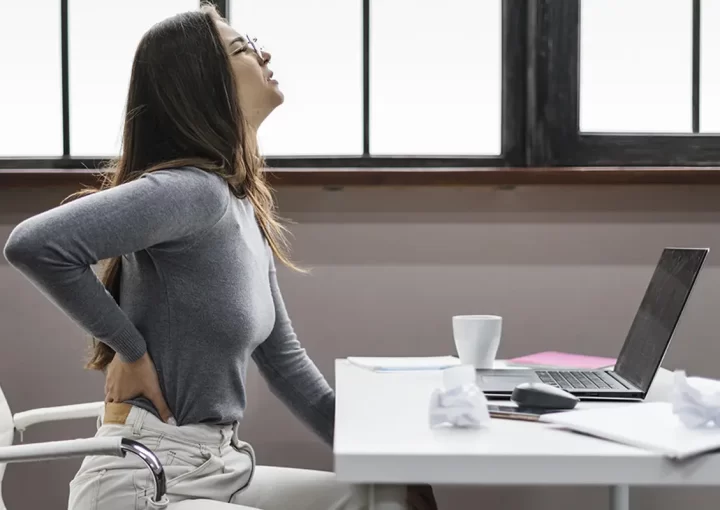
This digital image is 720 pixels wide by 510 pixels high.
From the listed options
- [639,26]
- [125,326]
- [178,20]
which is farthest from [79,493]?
[639,26]

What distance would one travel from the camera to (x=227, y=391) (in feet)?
3.93

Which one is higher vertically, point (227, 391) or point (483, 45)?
point (483, 45)

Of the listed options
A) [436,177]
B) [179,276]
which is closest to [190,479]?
[179,276]

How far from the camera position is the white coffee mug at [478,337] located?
4.83 ft

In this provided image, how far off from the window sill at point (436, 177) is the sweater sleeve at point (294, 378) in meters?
0.46

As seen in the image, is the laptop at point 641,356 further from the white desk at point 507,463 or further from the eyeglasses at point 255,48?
the eyeglasses at point 255,48

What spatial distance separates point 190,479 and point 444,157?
1182mm

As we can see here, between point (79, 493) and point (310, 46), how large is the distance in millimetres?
Result: 1327

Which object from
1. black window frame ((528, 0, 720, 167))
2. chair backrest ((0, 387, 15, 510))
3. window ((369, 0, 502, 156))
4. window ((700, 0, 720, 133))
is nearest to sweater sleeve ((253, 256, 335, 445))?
chair backrest ((0, 387, 15, 510))

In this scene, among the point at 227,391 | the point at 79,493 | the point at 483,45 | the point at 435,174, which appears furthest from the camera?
the point at 483,45

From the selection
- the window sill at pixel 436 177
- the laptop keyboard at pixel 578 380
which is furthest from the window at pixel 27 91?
the laptop keyboard at pixel 578 380

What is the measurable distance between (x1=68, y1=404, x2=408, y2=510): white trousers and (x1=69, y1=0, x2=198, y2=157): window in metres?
1.11

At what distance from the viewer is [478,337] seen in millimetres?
1474

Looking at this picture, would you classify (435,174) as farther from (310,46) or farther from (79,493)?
(79,493)
